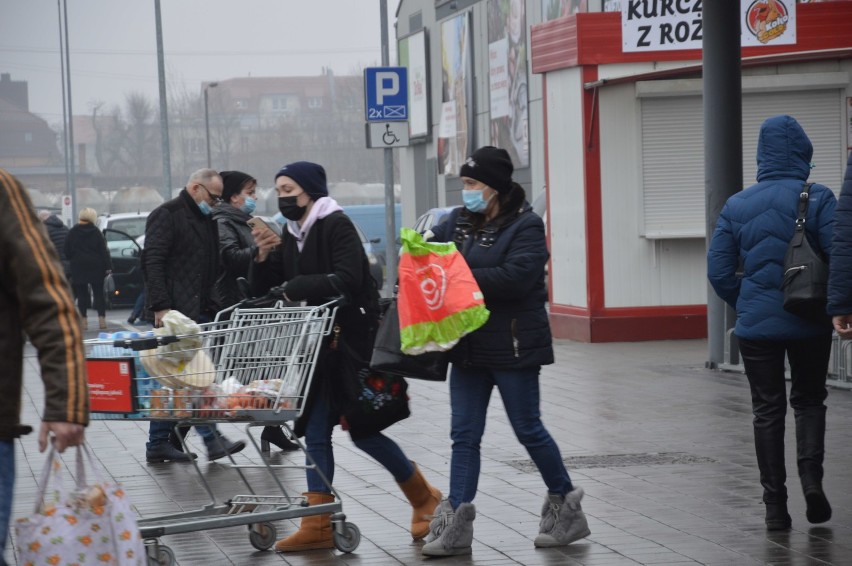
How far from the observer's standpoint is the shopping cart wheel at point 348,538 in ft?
21.1

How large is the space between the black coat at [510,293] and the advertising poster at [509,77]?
85.4 ft

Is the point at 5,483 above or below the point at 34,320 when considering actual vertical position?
below

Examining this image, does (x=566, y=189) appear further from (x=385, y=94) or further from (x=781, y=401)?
(x=781, y=401)

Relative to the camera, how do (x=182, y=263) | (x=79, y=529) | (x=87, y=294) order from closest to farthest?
1. (x=79, y=529)
2. (x=182, y=263)
3. (x=87, y=294)

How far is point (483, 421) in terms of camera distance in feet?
21.4

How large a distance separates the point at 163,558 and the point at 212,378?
77cm

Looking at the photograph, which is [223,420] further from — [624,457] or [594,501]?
[624,457]

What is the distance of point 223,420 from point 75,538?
2074 mm

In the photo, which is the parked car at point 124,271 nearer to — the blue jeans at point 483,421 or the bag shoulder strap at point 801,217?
the blue jeans at point 483,421

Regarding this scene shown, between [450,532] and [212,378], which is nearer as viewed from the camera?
[212,378]

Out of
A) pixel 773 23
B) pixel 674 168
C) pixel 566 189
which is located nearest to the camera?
pixel 674 168

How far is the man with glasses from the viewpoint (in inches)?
359

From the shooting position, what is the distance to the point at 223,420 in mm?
5941

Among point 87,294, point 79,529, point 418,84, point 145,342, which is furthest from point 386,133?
point 418,84
